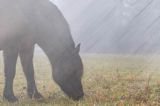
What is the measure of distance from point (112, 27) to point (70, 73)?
9090 cm

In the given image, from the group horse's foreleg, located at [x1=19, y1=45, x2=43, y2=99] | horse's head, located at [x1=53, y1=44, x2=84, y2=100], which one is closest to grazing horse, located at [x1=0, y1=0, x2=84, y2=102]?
horse's head, located at [x1=53, y1=44, x2=84, y2=100]

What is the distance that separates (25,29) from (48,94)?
2.12 metres

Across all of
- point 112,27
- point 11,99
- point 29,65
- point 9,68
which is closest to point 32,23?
point 9,68

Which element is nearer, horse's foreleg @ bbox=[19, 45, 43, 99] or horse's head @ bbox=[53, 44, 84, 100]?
horse's head @ bbox=[53, 44, 84, 100]

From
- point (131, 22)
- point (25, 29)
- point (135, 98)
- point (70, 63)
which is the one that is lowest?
point (135, 98)

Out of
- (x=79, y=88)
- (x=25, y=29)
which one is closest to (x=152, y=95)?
(x=79, y=88)

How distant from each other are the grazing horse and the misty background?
2793 inches

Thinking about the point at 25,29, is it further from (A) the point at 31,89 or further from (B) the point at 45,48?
(A) the point at 31,89

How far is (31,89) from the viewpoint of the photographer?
12547mm

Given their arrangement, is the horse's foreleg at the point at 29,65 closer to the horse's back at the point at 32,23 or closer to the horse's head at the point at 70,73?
the horse's back at the point at 32,23

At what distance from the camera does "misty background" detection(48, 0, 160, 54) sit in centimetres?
8844

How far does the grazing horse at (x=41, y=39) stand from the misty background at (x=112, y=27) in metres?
71.0

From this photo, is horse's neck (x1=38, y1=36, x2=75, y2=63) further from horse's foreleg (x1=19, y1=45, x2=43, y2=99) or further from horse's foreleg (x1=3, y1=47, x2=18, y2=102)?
horse's foreleg (x1=3, y1=47, x2=18, y2=102)

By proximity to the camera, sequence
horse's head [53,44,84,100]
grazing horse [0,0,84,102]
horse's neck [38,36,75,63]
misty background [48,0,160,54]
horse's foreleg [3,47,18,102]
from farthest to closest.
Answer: misty background [48,0,160,54], horse's neck [38,36,75,63], horse's head [53,44,84,100], grazing horse [0,0,84,102], horse's foreleg [3,47,18,102]
